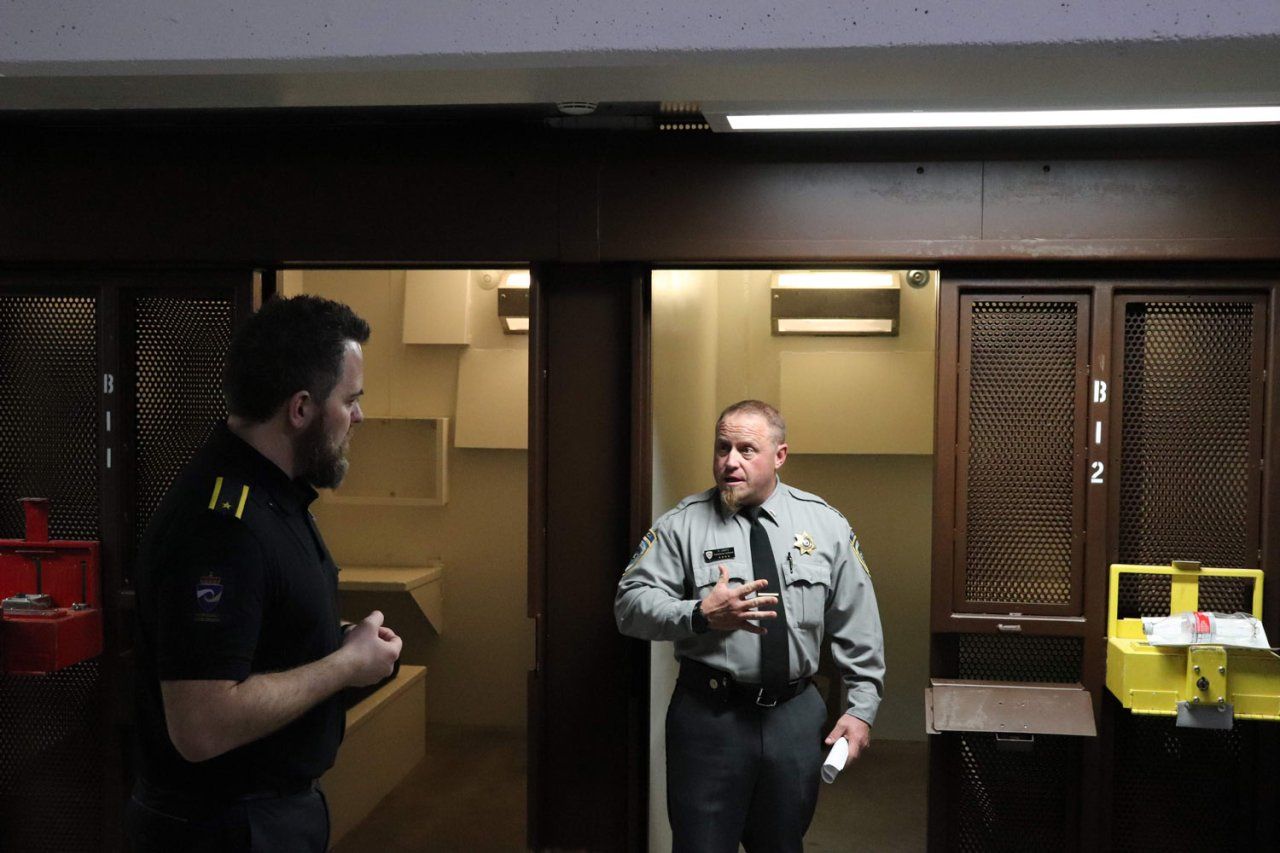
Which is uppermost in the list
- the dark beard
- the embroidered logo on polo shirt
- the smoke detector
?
the smoke detector

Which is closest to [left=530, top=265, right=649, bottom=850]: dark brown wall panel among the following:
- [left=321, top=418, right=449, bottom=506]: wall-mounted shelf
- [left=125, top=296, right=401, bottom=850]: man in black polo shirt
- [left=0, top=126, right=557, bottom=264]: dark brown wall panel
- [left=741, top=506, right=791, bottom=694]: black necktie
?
[left=0, top=126, right=557, bottom=264]: dark brown wall panel

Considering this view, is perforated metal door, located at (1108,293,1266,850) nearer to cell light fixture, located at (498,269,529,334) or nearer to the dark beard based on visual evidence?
the dark beard

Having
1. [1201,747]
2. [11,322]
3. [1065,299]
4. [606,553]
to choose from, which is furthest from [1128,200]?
[11,322]

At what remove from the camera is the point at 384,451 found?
200 inches

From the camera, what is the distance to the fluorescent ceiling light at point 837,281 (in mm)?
4809

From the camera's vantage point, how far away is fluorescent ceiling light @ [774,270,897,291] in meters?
4.81

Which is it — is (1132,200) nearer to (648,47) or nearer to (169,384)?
(648,47)

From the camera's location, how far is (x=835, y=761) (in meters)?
2.57

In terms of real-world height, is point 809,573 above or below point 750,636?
above

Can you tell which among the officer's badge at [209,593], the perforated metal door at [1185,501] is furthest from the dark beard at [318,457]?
the perforated metal door at [1185,501]

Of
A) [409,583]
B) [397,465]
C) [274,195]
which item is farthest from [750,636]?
[397,465]

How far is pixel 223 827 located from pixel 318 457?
652 mm

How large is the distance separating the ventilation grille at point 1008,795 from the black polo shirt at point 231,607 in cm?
195

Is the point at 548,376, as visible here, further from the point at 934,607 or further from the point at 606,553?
the point at 934,607
